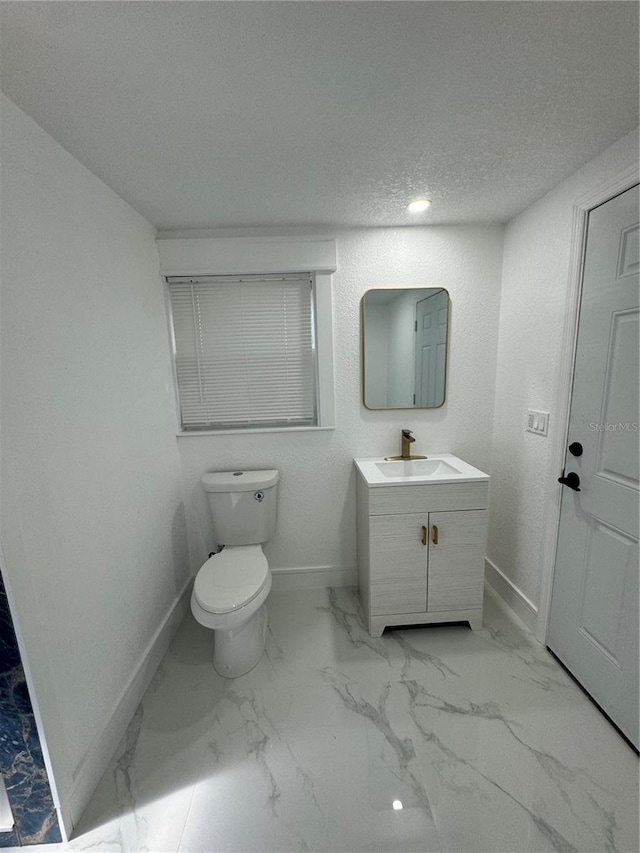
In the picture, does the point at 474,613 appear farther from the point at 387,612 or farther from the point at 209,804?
the point at 209,804

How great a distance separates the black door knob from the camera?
1.38 meters

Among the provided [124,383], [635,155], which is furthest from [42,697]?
[635,155]

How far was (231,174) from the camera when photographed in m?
1.25

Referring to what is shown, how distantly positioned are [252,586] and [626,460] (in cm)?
155

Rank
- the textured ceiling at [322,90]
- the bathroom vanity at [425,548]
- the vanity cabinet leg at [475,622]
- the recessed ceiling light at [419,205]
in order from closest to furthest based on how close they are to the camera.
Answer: the textured ceiling at [322,90] < the recessed ceiling light at [419,205] < the bathroom vanity at [425,548] < the vanity cabinet leg at [475,622]

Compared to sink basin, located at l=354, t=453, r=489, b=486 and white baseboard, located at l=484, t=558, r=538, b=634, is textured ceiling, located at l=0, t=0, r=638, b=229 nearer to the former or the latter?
sink basin, located at l=354, t=453, r=489, b=486

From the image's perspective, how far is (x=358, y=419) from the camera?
77.3 inches

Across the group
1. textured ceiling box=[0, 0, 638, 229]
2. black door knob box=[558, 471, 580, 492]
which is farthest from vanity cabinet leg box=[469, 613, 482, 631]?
textured ceiling box=[0, 0, 638, 229]

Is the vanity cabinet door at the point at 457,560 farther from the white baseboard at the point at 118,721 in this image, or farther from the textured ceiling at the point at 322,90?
the textured ceiling at the point at 322,90

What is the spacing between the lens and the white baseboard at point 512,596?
169cm

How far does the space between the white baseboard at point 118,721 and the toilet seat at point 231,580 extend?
0.37 meters

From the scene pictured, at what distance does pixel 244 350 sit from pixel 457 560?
1.59 metres

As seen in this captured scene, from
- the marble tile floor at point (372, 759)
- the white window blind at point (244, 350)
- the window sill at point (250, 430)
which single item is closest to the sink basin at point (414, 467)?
the window sill at point (250, 430)

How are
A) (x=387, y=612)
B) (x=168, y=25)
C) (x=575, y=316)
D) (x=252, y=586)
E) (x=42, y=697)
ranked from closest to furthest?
(x=168, y=25) → (x=42, y=697) → (x=575, y=316) → (x=252, y=586) → (x=387, y=612)
